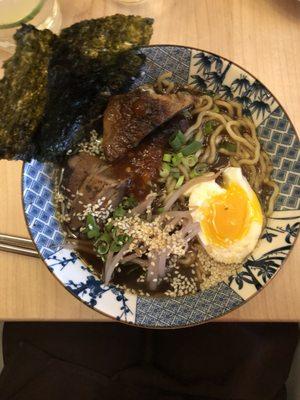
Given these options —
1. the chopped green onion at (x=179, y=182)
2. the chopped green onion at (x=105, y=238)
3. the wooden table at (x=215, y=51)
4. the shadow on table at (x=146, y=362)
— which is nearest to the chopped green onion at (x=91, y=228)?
the chopped green onion at (x=105, y=238)

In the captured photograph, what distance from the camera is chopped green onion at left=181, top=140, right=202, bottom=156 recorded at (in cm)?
148

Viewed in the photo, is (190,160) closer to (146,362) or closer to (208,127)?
(208,127)

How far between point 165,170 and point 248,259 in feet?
1.33

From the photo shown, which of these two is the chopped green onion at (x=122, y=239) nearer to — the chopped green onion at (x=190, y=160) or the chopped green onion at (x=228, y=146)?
the chopped green onion at (x=190, y=160)

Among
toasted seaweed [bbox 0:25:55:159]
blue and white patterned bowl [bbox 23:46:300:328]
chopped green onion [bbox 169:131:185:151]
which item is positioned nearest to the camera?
toasted seaweed [bbox 0:25:55:159]

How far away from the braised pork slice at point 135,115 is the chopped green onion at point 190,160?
156mm

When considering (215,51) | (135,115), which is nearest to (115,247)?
(135,115)

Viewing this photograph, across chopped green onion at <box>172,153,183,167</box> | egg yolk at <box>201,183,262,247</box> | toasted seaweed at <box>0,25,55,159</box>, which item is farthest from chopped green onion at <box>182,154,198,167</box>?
toasted seaweed at <box>0,25,55,159</box>

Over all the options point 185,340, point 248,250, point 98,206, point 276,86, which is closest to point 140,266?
point 98,206

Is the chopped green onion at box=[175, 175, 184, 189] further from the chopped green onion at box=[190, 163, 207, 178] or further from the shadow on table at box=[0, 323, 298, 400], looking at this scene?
the shadow on table at box=[0, 323, 298, 400]

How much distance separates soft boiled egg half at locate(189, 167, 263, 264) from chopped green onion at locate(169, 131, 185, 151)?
0.15 m

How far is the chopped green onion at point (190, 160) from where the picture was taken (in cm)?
148

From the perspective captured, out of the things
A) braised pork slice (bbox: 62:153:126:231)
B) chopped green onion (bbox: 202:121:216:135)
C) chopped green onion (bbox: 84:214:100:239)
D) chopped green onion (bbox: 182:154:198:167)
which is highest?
chopped green onion (bbox: 202:121:216:135)

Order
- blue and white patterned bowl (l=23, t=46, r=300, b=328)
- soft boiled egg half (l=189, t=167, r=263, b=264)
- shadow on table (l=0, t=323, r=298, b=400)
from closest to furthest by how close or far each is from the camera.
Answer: blue and white patterned bowl (l=23, t=46, r=300, b=328) → soft boiled egg half (l=189, t=167, r=263, b=264) → shadow on table (l=0, t=323, r=298, b=400)
